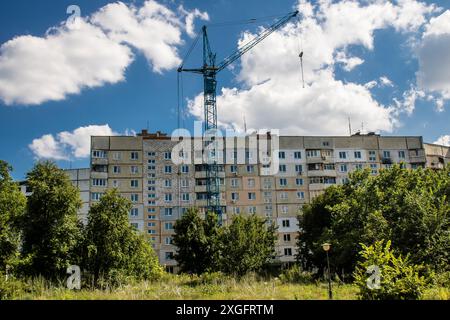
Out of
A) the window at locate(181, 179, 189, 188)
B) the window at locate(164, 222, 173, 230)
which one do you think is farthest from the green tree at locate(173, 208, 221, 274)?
the window at locate(181, 179, 189, 188)

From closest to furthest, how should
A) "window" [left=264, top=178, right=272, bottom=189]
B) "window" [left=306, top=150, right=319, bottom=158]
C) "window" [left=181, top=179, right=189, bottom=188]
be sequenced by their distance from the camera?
"window" [left=181, top=179, right=189, bottom=188]
"window" [left=264, top=178, right=272, bottom=189]
"window" [left=306, top=150, right=319, bottom=158]

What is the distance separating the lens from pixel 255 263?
39.0 m

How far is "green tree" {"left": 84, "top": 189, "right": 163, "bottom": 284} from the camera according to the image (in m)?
23.9

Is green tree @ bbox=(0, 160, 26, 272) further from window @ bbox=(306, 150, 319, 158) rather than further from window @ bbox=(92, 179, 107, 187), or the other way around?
window @ bbox=(306, 150, 319, 158)

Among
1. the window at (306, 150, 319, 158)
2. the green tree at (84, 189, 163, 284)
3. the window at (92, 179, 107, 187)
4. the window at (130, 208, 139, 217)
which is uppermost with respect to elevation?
the window at (306, 150, 319, 158)

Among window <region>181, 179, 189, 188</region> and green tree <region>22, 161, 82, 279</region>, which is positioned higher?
window <region>181, 179, 189, 188</region>

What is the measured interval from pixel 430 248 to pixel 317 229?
20404 mm

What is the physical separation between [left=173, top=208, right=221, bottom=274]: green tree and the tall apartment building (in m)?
17.8

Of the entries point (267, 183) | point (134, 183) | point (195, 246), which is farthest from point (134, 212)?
point (267, 183)

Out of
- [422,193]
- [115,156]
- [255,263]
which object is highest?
[115,156]

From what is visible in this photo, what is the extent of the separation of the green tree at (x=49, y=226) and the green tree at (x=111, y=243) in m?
1.35

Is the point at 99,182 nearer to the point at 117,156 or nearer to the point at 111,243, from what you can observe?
the point at 117,156
